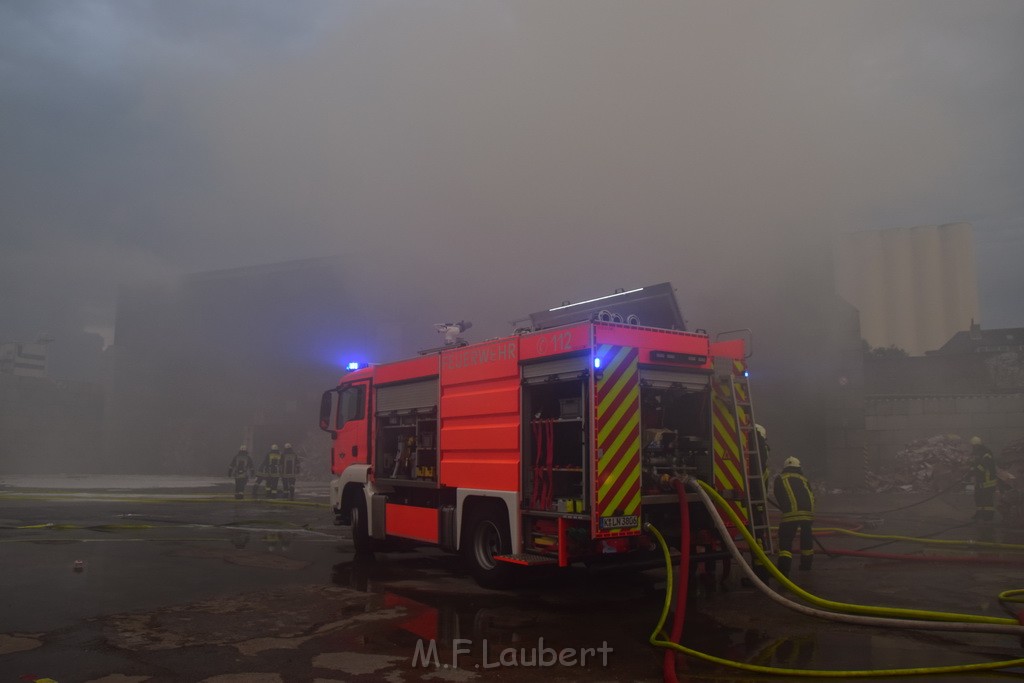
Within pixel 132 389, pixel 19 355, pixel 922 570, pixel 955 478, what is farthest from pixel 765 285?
pixel 19 355

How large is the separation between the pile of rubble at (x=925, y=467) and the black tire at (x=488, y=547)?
1183 cm

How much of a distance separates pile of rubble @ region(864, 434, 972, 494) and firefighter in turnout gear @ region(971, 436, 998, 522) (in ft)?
17.1

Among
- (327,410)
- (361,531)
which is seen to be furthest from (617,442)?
(327,410)

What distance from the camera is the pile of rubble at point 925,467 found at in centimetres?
1514

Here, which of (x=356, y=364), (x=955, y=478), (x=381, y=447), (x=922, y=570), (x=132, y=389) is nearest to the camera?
(x=922, y=570)

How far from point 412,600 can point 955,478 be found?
13564mm

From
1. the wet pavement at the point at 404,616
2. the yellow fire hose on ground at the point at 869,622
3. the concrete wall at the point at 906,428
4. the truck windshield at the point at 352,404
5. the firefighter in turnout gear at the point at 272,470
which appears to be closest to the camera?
the yellow fire hose on ground at the point at 869,622

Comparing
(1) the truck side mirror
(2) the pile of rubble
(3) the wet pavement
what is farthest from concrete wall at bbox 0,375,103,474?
(2) the pile of rubble

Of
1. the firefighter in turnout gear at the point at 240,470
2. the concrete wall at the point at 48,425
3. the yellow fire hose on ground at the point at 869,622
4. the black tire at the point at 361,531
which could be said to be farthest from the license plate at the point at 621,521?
the concrete wall at the point at 48,425

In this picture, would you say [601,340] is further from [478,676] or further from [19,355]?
[19,355]

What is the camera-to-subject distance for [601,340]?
5.63 m

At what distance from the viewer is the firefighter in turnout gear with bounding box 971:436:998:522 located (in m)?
10.1

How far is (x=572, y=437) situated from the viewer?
598cm

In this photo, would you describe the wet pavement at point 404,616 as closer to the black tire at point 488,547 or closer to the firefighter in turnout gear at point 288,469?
the black tire at point 488,547
